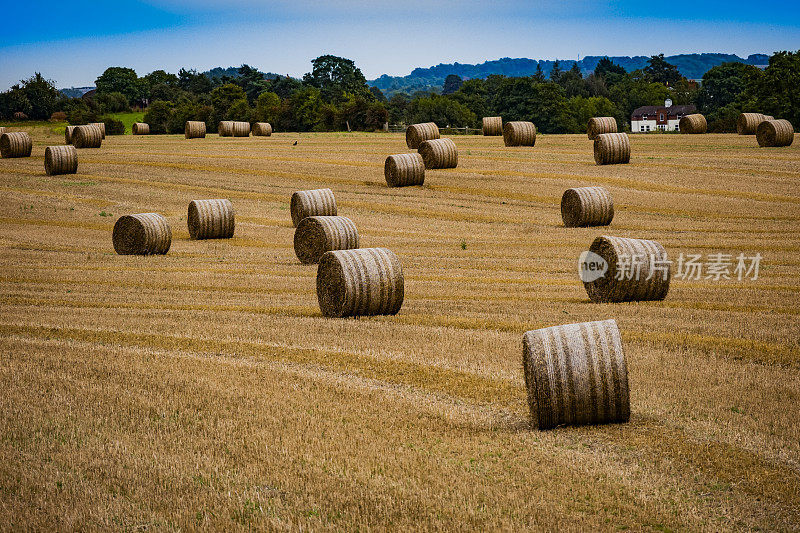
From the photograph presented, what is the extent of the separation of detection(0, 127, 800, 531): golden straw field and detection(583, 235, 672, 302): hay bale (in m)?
0.31

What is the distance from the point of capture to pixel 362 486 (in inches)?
313

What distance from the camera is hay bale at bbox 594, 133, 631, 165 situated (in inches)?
1613

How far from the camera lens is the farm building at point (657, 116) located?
159 metres

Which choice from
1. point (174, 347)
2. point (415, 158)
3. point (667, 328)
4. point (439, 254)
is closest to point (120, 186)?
point (415, 158)

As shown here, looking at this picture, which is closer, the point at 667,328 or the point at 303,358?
the point at 303,358

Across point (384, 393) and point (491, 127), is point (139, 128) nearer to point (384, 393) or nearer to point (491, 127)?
point (491, 127)

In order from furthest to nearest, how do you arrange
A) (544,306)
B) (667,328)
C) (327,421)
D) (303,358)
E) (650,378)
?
(544,306), (667,328), (303,358), (650,378), (327,421)

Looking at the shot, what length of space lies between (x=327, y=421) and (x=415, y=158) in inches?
1140

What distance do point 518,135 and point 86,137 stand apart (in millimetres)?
26829

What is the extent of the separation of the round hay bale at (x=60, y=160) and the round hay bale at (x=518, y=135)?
23387mm

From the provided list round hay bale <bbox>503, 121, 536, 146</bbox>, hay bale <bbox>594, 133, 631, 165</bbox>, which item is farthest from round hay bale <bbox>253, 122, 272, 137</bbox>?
hay bale <bbox>594, 133, 631, 165</bbox>

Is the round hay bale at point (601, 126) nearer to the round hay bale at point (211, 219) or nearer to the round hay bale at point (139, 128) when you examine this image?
the round hay bale at point (211, 219)

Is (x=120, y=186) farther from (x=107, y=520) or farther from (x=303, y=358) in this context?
(x=107, y=520)

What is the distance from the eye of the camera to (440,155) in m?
40.9
